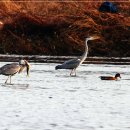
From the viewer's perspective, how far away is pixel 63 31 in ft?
99.2

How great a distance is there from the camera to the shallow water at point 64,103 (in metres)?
10.9

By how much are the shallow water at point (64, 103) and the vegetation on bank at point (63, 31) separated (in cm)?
995

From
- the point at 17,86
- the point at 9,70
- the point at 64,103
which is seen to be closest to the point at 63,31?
the point at 9,70

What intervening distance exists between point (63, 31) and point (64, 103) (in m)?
17.1

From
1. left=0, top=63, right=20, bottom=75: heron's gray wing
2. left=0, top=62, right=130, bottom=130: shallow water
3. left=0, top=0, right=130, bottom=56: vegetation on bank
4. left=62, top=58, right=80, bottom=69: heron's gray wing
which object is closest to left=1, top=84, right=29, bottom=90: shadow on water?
left=0, top=62, right=130, bottom=130: shallow water

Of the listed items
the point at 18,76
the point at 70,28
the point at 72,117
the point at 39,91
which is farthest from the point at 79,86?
the point at 70,28

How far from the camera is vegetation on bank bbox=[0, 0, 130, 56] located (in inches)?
1177

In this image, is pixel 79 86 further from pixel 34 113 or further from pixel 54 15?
pixel 54 15

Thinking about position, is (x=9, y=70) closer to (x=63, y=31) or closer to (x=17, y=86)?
(x=17, y=86)

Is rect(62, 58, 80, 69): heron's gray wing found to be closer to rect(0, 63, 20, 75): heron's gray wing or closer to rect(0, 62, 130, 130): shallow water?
rect(0, 62, 130, 130): shallow water

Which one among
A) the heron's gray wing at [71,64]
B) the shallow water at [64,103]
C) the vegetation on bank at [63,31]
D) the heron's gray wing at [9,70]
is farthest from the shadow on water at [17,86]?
the vegetation on bank at [63,31]

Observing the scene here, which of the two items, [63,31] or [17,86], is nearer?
[17,86]

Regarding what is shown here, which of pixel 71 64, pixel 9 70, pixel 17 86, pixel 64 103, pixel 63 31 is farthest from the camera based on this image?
pixel 63 31

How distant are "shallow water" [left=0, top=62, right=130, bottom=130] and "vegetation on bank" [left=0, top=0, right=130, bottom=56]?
32.7 ft
